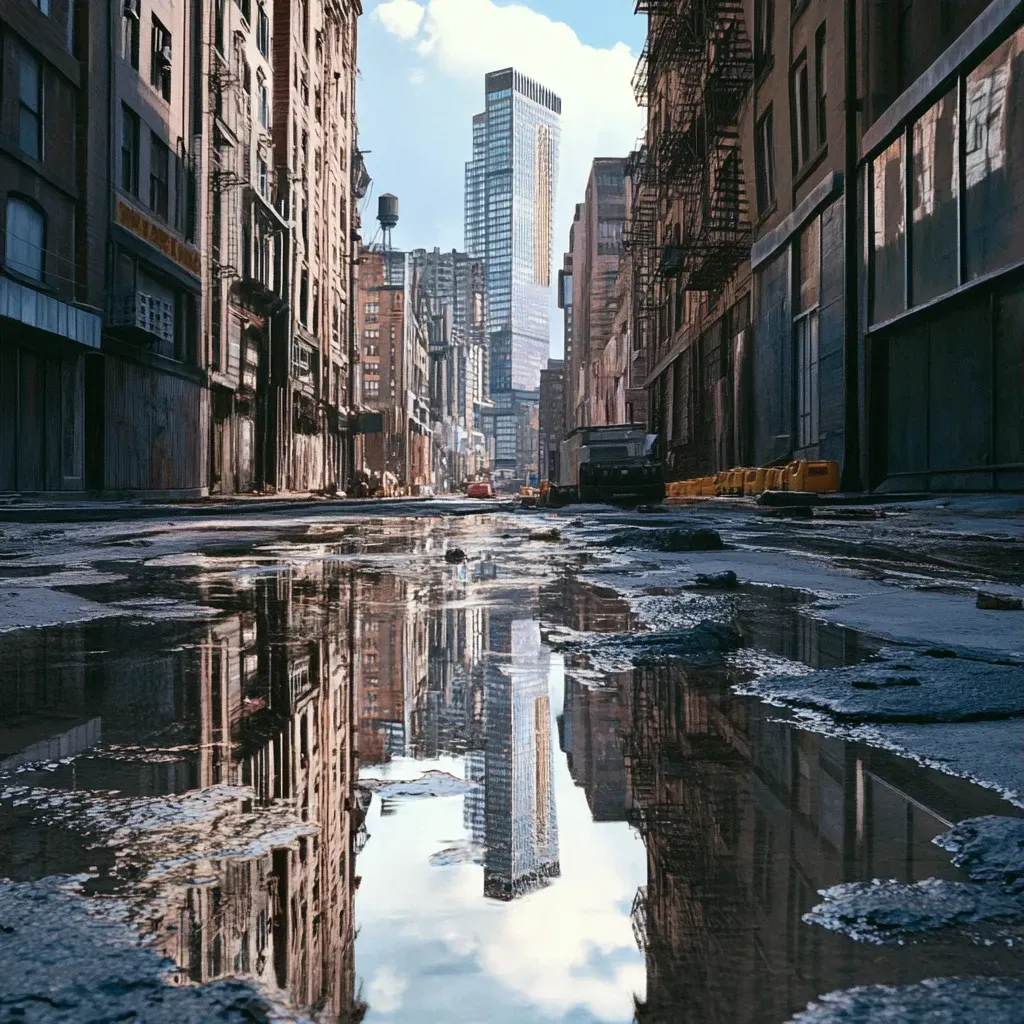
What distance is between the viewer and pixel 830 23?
21.2 m

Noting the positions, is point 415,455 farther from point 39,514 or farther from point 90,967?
point 90,967

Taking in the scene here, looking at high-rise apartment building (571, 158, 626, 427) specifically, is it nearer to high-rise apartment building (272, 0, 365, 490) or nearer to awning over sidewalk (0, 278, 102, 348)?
high-rise apartment building (272, 0, 365, 490)

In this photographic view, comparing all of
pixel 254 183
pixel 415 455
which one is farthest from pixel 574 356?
pixel 254 183

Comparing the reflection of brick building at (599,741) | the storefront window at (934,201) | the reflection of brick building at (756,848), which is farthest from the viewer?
the storefront window at (934,201)

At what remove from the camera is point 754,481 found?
2334 centimetres

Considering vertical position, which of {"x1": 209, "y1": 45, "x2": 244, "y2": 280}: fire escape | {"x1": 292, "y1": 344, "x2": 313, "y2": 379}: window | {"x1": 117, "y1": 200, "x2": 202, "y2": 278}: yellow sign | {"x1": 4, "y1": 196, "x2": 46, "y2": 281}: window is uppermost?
{"x1": 209, "y1": 45, "x2": 244, "y2": 280}: fire escape

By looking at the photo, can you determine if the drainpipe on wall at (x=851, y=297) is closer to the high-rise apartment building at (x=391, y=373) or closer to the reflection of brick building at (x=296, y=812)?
the reflection of brick building at (x=296, y=812)

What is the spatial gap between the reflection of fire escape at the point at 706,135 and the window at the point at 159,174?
51.3ft

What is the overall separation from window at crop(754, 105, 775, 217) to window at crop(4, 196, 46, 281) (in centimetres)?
1807

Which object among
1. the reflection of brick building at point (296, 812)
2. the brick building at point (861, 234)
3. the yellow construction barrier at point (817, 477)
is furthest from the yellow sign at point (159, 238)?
the reflection of brick building at point (296, 812)

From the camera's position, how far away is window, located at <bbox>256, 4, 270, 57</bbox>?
40375 millimetres

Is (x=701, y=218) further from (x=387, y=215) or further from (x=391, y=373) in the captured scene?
(x=387, y=215)

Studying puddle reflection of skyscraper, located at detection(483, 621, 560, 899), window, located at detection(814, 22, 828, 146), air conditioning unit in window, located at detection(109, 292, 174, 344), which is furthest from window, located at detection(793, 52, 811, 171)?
puddle reflection of skyscraper, located at detection(483, 621, 560, 899)

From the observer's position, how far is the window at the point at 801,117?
2355cm
